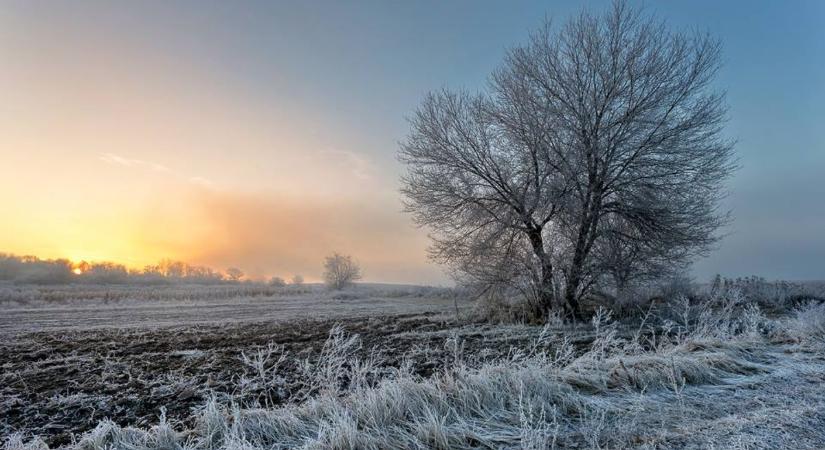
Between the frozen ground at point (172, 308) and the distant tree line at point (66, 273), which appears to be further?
the distant tree line at point (66, 273)

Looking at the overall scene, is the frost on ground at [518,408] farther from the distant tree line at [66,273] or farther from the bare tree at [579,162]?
the distant tree line at [66,273]

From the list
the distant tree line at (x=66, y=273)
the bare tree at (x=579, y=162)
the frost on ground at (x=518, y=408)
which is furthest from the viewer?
the distant tree line at (x=66, y=273)

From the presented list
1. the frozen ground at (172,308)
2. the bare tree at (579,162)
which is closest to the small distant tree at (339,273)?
the frozen ground at (172,308)

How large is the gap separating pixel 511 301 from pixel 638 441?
38.8 feet

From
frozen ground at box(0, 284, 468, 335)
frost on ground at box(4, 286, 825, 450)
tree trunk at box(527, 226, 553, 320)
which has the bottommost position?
frozen ground at box(0, 284, 468, 335)

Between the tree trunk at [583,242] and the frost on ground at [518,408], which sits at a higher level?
the tree trunk at [583,242]

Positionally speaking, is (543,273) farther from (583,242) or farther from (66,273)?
(66,273)

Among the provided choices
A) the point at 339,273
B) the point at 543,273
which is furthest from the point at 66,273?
the point at 543,273

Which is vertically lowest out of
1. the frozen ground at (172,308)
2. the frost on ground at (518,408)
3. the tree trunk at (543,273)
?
the frozen ground at (172,308)

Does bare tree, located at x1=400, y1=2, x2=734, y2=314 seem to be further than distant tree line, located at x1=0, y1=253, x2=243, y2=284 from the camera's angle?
No

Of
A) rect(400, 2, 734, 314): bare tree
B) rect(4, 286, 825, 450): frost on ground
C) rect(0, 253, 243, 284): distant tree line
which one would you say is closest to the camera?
rect(4, 286, 825, 450): frost on ground

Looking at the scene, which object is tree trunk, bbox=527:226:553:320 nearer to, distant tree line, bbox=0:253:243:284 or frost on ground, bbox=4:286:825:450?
frost on ground, bbox=4:286:825:450

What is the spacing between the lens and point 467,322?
15.1 m

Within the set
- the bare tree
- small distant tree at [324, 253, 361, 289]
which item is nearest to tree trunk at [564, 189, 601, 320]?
the bare tree
